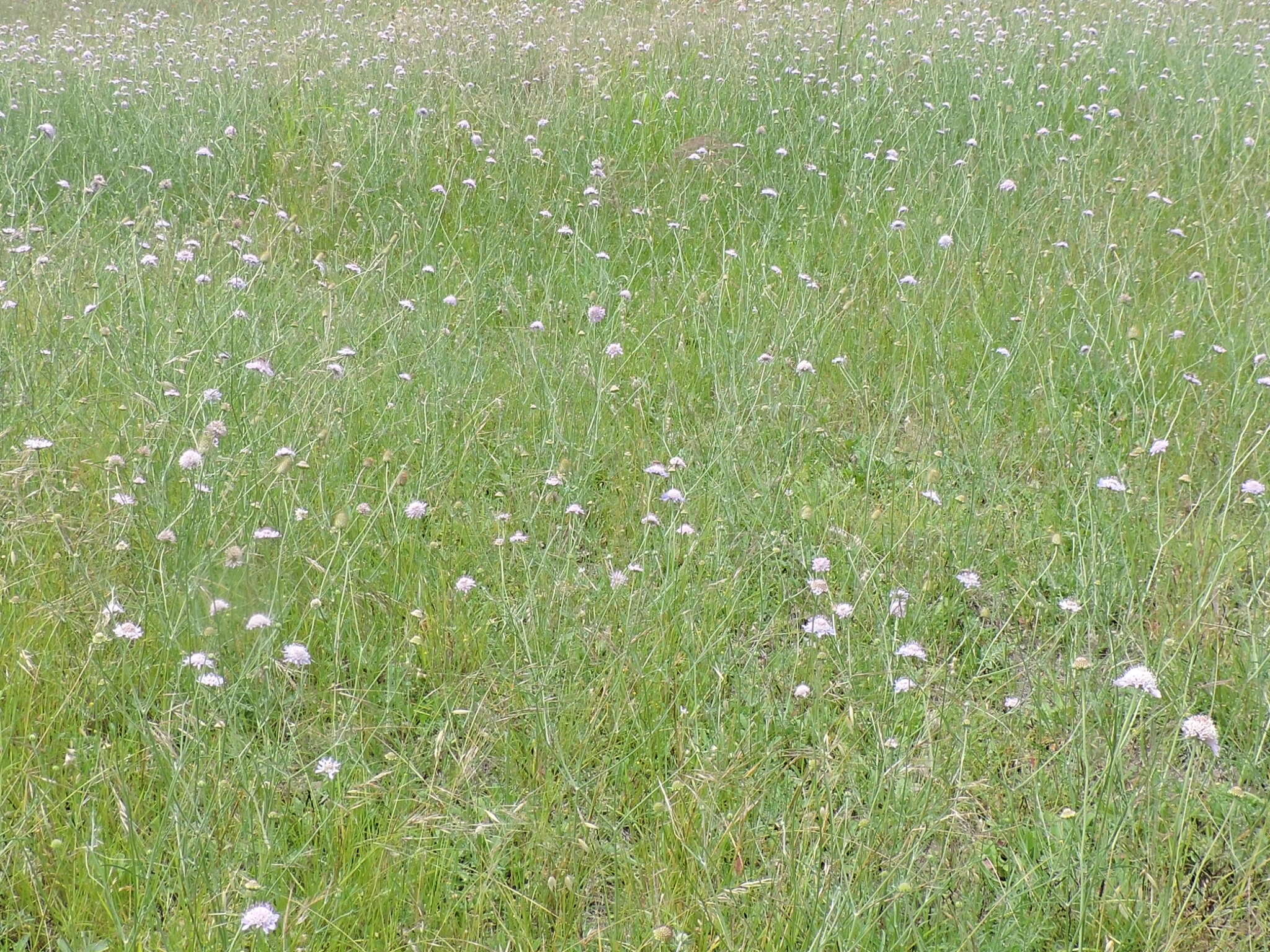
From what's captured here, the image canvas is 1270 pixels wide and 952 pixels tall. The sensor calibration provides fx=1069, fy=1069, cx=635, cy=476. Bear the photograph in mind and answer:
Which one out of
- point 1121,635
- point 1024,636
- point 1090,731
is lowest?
point 1024,636

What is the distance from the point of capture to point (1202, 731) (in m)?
1.54

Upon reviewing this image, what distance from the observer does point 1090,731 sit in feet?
6.16

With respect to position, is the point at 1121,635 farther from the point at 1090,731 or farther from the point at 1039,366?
the point at 1039,366

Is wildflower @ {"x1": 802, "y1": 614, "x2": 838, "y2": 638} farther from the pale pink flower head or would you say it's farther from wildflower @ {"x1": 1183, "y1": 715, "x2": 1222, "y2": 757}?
the pale pink flower head

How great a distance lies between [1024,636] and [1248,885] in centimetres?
86

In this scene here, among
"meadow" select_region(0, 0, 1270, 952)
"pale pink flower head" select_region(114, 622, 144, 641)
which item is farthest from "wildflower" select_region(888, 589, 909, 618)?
"pale pink flower head" select_region(114, 622, 144, 641)

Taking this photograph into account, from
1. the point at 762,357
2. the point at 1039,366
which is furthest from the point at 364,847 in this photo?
the point at 1039,366

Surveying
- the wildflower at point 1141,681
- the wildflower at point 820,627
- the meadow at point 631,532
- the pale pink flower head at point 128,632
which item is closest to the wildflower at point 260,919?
the meadow at point 631,532

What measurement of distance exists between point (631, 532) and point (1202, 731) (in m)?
1.40

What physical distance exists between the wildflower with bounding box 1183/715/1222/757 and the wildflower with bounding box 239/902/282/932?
50.6 inches

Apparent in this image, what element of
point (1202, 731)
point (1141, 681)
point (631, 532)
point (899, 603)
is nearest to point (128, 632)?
point (631, 532)

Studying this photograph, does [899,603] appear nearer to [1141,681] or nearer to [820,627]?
[820,627]

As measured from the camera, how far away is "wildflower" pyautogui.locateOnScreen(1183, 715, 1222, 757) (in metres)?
1.53

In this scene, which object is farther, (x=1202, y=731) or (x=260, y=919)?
(x=1202, y=731)
